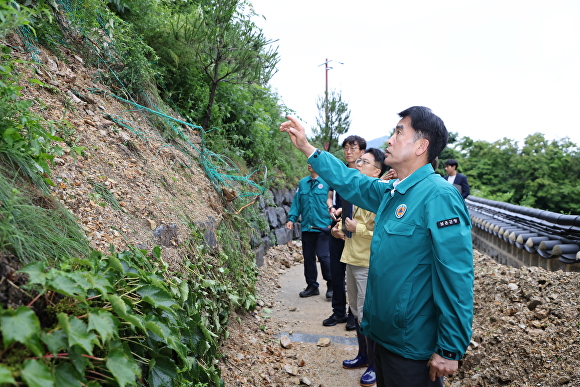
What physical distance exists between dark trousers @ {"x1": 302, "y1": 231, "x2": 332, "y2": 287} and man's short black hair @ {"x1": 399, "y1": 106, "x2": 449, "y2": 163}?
3921mm

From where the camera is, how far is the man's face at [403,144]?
7.33 feet

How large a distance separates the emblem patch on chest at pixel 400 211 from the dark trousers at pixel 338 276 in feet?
9.09

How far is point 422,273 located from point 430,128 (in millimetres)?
808

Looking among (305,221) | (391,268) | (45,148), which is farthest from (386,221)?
(305,221)

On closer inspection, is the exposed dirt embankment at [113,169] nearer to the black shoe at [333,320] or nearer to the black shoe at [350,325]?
the black shoe at [333,320]

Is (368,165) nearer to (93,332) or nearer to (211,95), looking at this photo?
(93,332)

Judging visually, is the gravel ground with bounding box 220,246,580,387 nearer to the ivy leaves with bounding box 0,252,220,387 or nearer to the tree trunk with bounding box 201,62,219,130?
the ivy leaves with bounding box 0,252,220,387

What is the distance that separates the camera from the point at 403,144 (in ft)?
7.37

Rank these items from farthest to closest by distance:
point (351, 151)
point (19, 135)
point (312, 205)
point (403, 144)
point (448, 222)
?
1. point (312, 205)
2. point (351, 151)
3. point (403, 144)
4. point (19, 135)
5. point (448, 222)

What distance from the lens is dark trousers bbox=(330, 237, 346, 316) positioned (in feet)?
16.1

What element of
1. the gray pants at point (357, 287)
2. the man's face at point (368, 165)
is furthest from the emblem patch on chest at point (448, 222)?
the man's face at point (368, 165)

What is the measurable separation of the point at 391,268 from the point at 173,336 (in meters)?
1.14

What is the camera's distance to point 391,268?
81.7 inches

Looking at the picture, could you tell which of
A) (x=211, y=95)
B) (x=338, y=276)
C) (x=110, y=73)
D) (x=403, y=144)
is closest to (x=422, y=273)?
(x=403, y=144)
